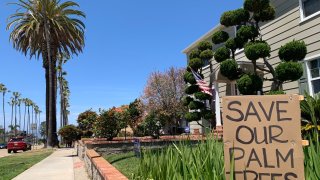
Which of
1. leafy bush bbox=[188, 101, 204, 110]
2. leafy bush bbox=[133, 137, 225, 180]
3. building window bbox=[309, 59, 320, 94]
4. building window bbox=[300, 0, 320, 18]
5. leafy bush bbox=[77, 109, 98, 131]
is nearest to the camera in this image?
leafy bush bbox=[133, 137, 225, 180]

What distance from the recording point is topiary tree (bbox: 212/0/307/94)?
12.8 metres

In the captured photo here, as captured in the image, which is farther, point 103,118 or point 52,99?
point 52,99

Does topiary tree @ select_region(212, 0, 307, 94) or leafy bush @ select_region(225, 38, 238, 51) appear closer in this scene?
topiary tree @ select_region(212, 0, 307, 94)

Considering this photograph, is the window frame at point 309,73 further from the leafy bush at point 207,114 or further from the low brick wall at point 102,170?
the low brick wall at point 102,170

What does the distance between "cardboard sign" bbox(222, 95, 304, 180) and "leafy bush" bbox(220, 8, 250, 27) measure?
1137 cm

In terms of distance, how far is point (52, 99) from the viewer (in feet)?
121

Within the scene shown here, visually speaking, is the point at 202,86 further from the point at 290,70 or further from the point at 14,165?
the point at 14,165

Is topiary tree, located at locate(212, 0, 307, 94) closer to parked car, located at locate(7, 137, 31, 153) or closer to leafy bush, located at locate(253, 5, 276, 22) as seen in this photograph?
leafy bush, located at locate(253, 5, 276, 22)

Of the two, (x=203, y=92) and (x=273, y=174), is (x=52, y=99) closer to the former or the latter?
(x=203, y=92)

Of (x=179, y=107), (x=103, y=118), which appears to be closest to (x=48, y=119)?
(x=179, y=107)

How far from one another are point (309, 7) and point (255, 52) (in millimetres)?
2903

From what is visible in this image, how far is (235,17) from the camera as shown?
48.1ft

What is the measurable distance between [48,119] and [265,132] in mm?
36006

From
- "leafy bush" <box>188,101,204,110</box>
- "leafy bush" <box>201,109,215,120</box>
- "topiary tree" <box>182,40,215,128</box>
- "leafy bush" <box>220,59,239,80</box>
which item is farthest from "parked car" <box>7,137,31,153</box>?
"leafy bush" <box>220,59,239,80</box>
